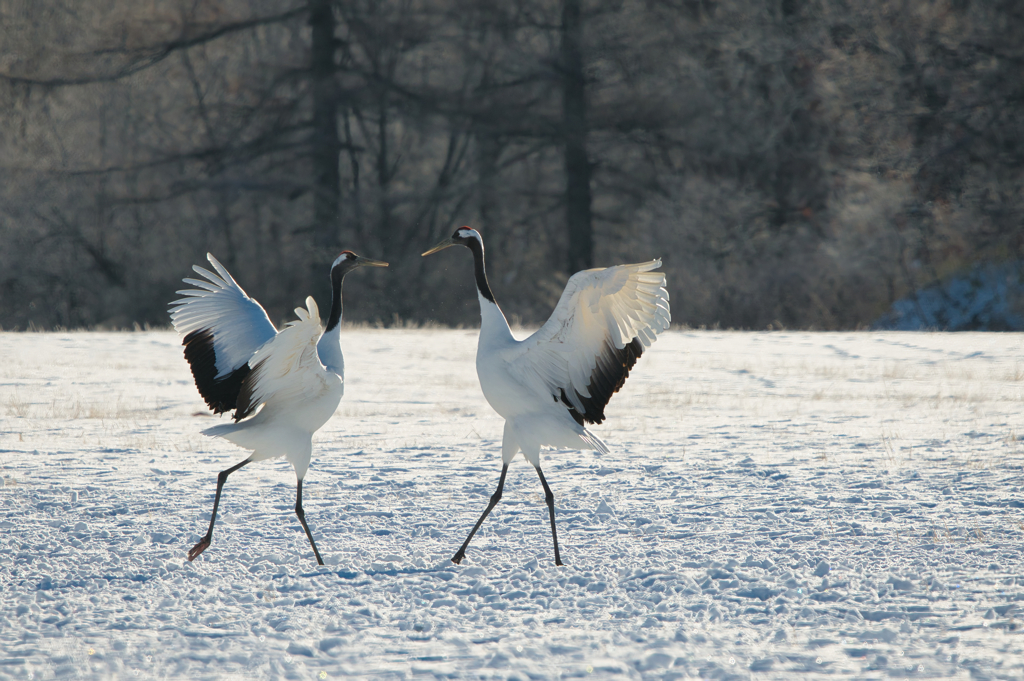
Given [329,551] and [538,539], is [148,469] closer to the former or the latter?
[329,551]

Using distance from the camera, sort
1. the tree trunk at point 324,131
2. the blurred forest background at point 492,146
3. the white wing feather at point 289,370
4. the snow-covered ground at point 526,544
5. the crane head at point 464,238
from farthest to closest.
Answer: the tree trunk at point 324,131
the blurred forest background at point 492,146
the crane head at point 464,238
the white wing feather at point 289,370
the snow-covered ground at point 526,544

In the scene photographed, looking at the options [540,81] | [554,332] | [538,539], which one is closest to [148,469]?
[538,539]

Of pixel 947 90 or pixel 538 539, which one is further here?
pixel 947 90

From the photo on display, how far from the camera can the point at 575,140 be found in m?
22.5

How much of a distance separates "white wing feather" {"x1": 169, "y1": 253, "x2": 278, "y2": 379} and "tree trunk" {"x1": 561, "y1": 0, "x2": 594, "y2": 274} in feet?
55.4

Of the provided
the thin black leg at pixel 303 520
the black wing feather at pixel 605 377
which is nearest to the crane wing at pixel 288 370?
the thin black leg at pixel 303 520

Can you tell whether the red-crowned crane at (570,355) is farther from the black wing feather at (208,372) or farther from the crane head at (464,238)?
the black wing feather at (208,372)

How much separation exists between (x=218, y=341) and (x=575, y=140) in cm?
1776

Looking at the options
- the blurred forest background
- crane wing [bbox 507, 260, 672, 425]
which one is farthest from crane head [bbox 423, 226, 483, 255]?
the blurred forest background

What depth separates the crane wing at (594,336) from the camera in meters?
4.62

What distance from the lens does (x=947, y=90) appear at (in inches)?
817

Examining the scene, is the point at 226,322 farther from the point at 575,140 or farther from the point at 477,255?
the point at 575,140

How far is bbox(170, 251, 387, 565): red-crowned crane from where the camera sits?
15.4ft

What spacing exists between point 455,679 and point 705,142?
20.9 metres
